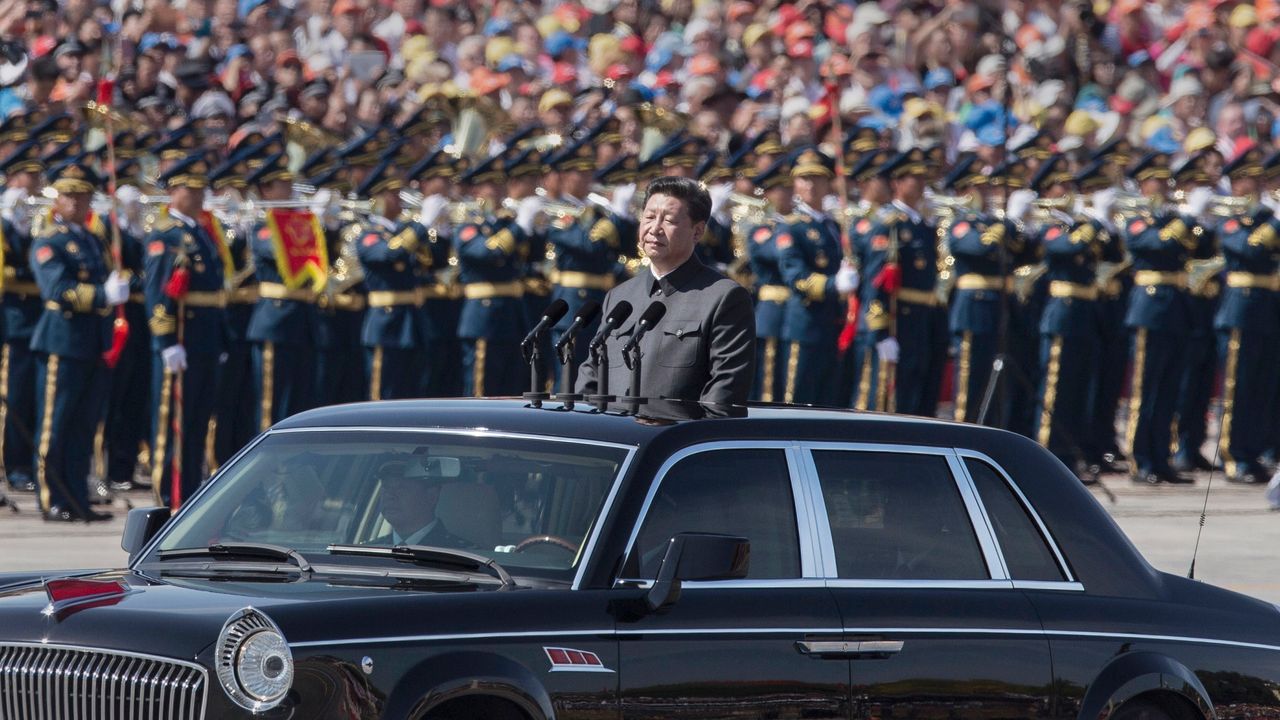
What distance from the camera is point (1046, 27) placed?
24875 millimetres

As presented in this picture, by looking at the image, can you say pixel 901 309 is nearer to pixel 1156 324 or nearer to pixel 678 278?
pixel 1156 324

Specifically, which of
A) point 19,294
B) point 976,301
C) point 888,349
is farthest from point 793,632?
point 976,301

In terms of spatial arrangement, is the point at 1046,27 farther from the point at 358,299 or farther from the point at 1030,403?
the point at 358,299

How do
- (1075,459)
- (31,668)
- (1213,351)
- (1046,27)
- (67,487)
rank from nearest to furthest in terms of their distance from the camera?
(31,668)
(67,487)
(1075,459)
(1213,351)
(1046,27)

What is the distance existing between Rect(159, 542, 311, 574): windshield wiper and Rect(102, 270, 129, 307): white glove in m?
9.72

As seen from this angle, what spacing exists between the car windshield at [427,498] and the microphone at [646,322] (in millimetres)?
704

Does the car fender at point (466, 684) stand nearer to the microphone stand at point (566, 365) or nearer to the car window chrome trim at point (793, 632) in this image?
the car window chrome trim at point (793, 632)

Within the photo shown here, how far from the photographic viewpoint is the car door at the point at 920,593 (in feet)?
20.6

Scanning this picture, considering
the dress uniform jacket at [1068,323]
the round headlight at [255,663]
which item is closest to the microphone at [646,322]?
the round headlight at [255,663]

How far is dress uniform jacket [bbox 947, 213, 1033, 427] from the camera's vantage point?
1858cm

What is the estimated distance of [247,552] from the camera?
6.06 metres

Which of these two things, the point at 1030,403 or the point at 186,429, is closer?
the point at 186,429

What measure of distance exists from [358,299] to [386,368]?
1.81 ft

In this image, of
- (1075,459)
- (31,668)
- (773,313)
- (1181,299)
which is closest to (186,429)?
(773,313)
